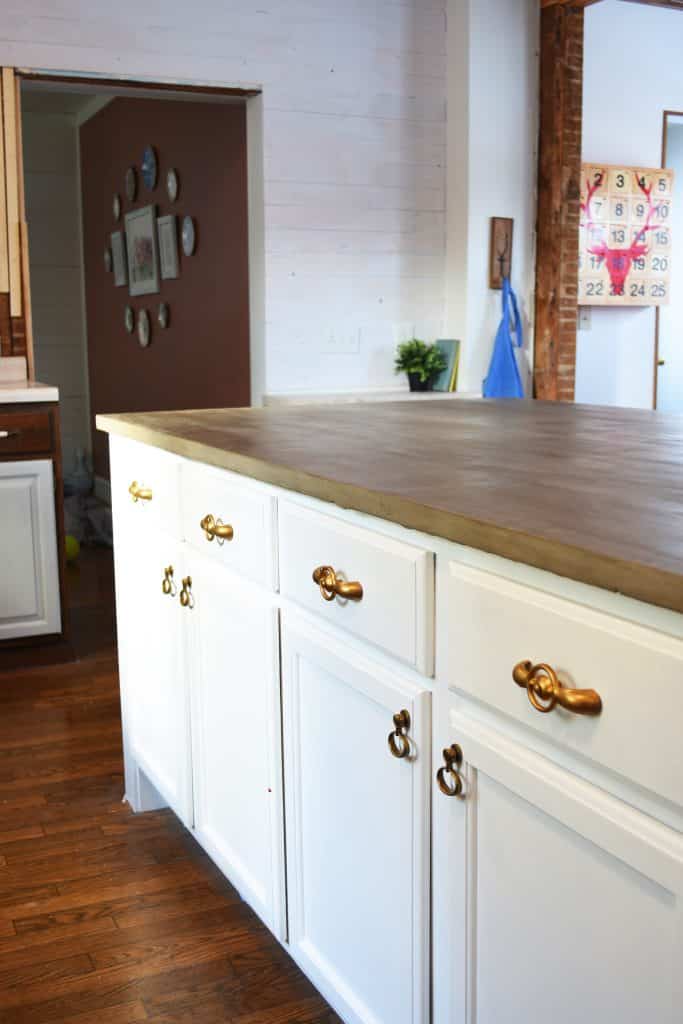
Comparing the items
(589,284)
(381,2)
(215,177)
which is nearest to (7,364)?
(215,177)

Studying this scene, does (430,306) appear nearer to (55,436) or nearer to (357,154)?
(357,154)

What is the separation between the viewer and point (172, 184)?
5426mm

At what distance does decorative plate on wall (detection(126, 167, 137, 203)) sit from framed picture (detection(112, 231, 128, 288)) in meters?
0.30

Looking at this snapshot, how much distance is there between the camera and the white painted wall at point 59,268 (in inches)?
287

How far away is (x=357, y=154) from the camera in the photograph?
424cm

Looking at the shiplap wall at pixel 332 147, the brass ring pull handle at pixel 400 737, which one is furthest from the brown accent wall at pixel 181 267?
the brass ring pull handle at pixel 400 737

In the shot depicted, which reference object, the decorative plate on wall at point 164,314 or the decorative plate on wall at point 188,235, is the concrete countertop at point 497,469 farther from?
the decorative plate on wall at point 164,314

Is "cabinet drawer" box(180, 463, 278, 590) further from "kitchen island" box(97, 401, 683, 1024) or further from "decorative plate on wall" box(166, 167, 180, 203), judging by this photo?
"decorative plate on wall" box(166, 167, 180, 203)

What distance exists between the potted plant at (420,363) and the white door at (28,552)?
4.93ft

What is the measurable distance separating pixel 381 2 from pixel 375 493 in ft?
11.5

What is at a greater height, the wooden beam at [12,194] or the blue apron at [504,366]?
the wooden beam at [12,194]

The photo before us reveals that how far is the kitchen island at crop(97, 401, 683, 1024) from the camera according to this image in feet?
3.02

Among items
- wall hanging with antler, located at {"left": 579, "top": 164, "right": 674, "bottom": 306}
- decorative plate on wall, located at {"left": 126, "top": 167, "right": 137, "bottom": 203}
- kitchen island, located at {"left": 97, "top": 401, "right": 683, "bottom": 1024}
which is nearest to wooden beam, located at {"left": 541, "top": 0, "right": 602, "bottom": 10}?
wall hanging with antler, located at {"left": 579, "top": 164, "right": 674, "bottom": 306}

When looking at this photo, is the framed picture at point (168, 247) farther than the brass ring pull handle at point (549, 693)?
Yes
